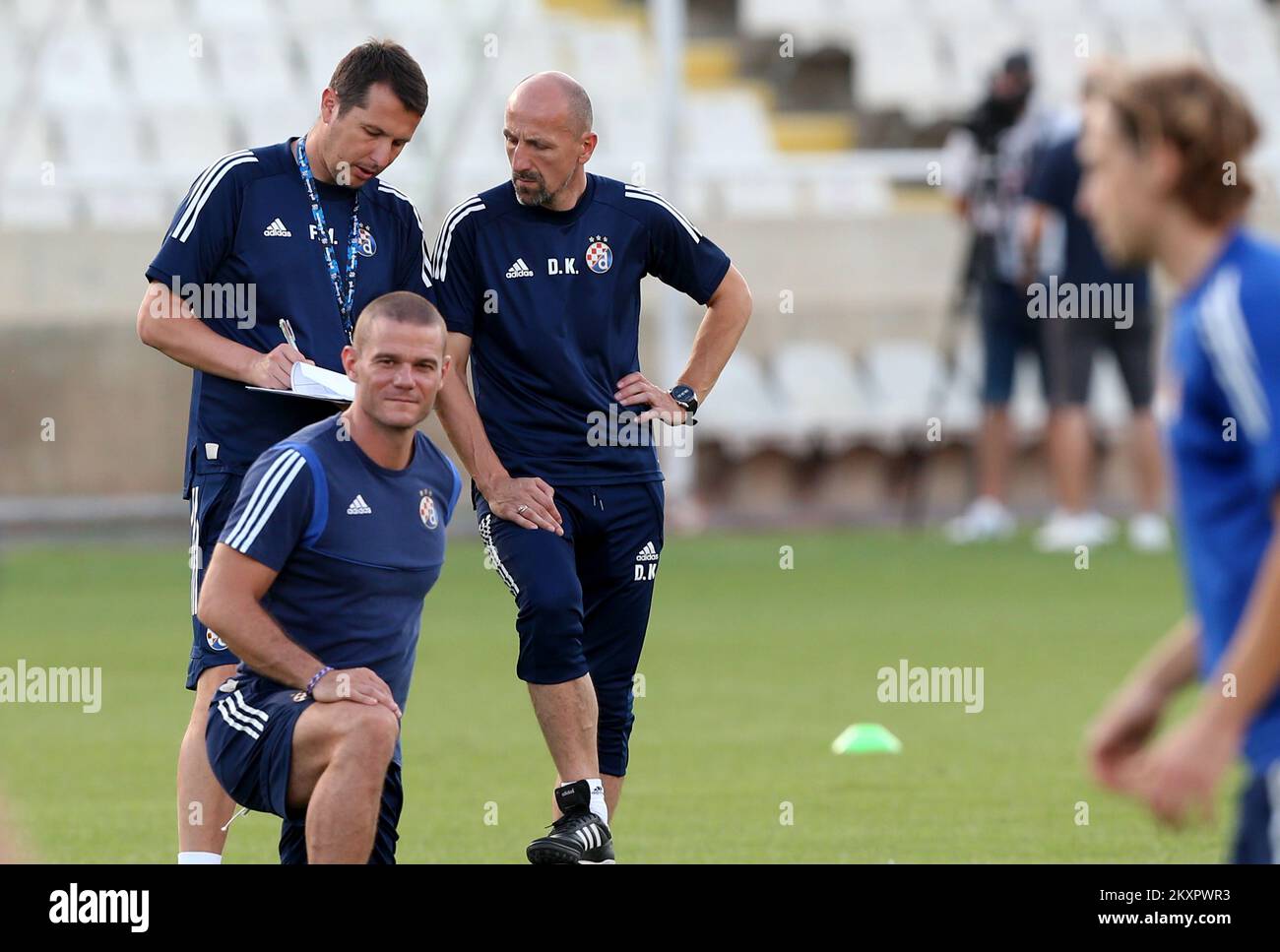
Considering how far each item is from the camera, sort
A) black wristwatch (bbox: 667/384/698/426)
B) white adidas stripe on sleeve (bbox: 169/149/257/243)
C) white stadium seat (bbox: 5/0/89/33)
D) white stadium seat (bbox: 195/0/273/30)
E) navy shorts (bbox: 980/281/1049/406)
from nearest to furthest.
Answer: white adidas stripe on sleeve (bbox: 169/149/257/243)
black wristwatch (bbox: 667/384/698/426)
navy shorts (bbox: 980/281/1049/406)
white stadium seat (bbox: 5/0/89/33)
white stadium seat (bbox: 195/0/273/30)

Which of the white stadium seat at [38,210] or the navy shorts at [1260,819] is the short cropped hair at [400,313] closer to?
the navy shorts at [1260,819]

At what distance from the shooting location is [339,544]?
609 centimetres

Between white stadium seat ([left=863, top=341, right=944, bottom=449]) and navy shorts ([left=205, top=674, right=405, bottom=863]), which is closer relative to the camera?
navy shorts ([left=205, top=674, right=405, bottom=863])

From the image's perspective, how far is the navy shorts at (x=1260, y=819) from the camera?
157 inches

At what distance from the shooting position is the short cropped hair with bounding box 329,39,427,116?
664cm

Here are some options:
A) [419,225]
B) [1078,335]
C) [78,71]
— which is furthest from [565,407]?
[78,71]

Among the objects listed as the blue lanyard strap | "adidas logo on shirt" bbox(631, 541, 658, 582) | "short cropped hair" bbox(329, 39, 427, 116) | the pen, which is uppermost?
"short cropped hair" bbox(329, 39, 427, 116)

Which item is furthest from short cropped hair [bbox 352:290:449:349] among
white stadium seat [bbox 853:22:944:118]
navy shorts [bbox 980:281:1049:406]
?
white stadium seat [bbox 853:22:944:118]

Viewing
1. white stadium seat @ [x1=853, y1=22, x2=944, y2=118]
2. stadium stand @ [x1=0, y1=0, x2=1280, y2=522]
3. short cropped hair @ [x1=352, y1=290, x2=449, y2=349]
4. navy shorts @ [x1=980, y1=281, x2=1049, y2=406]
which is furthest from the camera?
white stadium seat @ [x1=853, y1=22, x2=944, y2=118]

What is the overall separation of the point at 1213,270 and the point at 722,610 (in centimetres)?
1004

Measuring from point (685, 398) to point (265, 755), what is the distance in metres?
2.12

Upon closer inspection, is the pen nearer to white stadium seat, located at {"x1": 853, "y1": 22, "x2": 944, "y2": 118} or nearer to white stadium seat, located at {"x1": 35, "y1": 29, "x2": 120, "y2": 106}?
white stadium seat, located at {"x1": 35, "y1": 29, "x2": 120, "y2": 106}

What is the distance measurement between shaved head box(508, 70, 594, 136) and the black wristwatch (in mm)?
926
